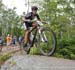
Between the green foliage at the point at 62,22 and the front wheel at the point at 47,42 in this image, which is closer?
the front wheel at the point at 47,42

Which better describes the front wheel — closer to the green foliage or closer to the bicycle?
the bicycle

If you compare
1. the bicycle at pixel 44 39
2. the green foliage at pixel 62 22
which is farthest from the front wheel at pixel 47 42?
the green foliage at pixel 62 22

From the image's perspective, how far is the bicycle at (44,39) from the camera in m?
8.13

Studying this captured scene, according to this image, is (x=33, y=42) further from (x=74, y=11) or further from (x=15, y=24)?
(x=15, y=24)

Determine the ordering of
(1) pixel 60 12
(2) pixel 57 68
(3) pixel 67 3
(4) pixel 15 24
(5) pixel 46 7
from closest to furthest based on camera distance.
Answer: (2) pixel 57 68
(3) pixel 67 3
(1) pixel 60 12
(5) pixel 46 7
(4) pixel 15 24

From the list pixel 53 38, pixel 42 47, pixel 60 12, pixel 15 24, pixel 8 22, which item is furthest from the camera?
pixel 15 24

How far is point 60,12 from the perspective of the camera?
22.1 m

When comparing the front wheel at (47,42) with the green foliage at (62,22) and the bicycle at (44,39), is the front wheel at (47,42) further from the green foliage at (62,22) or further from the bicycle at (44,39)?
the green foliage at (62,22)

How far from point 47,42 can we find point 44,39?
12cm

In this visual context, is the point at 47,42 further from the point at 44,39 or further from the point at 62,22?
the point at 62,22

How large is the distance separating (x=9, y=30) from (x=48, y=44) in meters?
68.1

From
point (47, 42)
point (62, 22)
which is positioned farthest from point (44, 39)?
point (62, 22)

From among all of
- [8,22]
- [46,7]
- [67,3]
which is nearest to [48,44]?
[67,3]

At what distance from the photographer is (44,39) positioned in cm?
840
